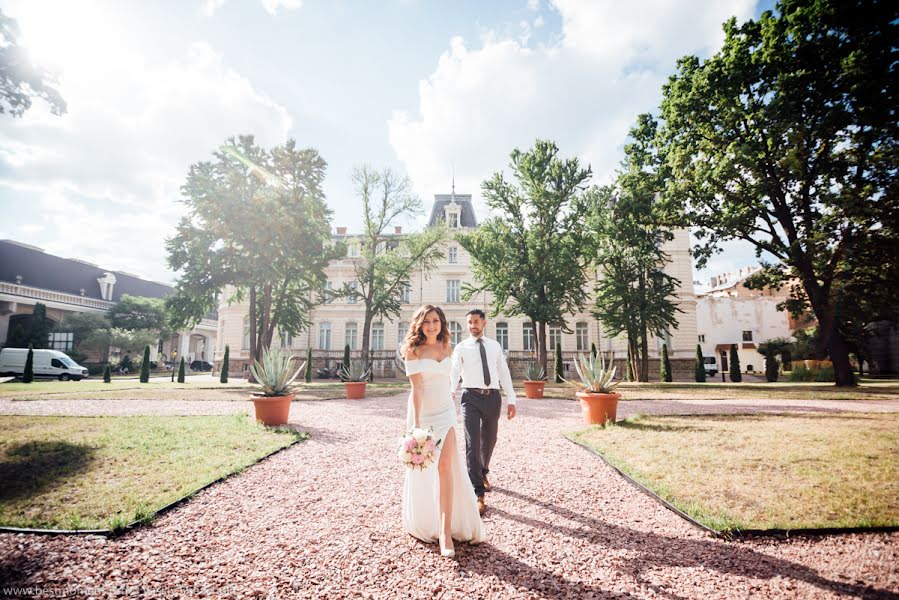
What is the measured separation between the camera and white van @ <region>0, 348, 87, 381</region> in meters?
25.4

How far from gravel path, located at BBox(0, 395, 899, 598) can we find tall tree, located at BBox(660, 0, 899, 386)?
655 inches

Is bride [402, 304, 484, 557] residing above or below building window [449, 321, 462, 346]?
below

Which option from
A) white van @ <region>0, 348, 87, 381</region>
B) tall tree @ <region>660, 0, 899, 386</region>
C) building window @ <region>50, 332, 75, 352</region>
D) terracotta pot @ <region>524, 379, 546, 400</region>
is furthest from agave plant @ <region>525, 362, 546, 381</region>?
building window @ <region>50, 332, 75, 352</region>

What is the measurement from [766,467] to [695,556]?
3.10 meters

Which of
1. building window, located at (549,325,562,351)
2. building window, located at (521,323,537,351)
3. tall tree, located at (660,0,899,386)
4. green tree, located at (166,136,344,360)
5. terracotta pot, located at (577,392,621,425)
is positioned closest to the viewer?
terracotta pot, located at (577,392,621,425)

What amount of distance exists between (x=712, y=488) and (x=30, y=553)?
6.17m

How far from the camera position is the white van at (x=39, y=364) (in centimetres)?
2539

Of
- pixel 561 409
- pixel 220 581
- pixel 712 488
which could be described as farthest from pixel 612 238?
pixel 220 581

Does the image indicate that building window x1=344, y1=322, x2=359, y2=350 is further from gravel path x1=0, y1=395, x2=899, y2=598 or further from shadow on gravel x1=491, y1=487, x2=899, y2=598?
shadow on gravel x1=491, y1=487, x2=899, y2=598

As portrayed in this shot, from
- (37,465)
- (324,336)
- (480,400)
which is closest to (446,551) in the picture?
(480,400)

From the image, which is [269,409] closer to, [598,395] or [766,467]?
[598,395]

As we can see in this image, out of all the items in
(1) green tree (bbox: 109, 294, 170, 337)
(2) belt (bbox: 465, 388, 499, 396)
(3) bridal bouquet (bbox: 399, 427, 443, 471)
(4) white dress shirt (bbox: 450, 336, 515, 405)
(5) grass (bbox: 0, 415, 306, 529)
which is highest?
(1) green tree (bbox: 109, 294, 170, 337)

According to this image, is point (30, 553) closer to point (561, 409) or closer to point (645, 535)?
point (645, 535)

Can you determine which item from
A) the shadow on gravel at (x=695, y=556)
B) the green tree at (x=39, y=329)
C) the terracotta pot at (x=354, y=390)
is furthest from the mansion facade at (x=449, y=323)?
the shadow on gravel at (x=695, y=556)
